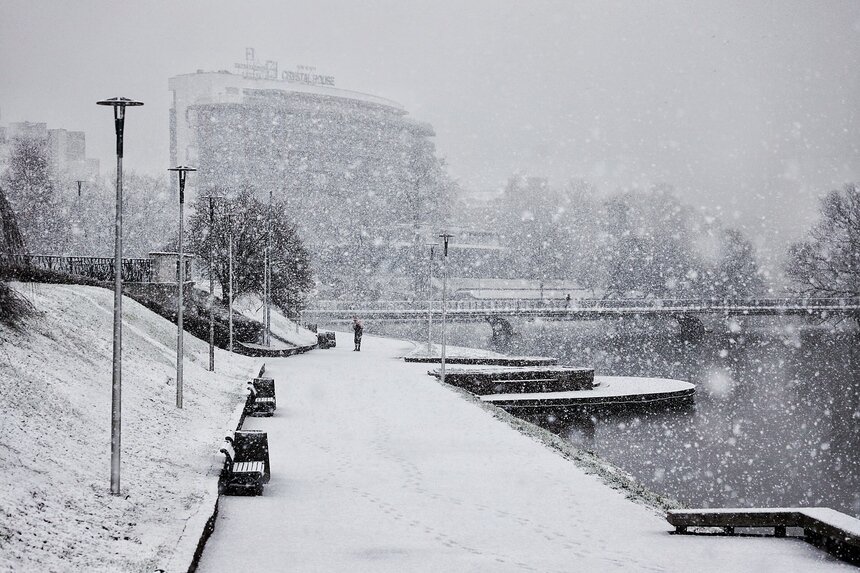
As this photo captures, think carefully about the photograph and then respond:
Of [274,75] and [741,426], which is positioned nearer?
[741,426]

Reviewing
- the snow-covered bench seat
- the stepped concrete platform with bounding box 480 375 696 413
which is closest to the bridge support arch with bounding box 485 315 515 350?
the stepped concrete platform with bounding box 480 375 696 413

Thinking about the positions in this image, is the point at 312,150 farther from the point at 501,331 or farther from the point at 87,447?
the point at 87,447

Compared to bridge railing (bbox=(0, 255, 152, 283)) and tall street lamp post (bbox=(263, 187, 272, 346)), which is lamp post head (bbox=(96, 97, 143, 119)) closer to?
bridge railing (bbox=(0, 255, 152, 283))

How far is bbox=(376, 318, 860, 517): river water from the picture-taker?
24875 mm

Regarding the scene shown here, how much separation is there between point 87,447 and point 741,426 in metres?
29.3

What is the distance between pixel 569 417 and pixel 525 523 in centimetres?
2233

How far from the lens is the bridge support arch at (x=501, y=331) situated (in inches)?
2817

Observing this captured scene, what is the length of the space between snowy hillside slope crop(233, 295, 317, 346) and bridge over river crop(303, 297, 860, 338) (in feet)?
37.5

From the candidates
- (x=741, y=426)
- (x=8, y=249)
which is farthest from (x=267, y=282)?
(x=8, y=249)

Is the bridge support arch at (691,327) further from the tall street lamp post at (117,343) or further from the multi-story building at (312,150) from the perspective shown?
the tall street lamp post at (117,343)

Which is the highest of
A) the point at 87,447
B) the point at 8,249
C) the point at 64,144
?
the point at 64,144

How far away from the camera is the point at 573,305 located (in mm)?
84938

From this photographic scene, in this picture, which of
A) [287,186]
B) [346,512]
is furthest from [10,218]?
[287,186]

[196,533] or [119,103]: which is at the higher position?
→ [119,103]
